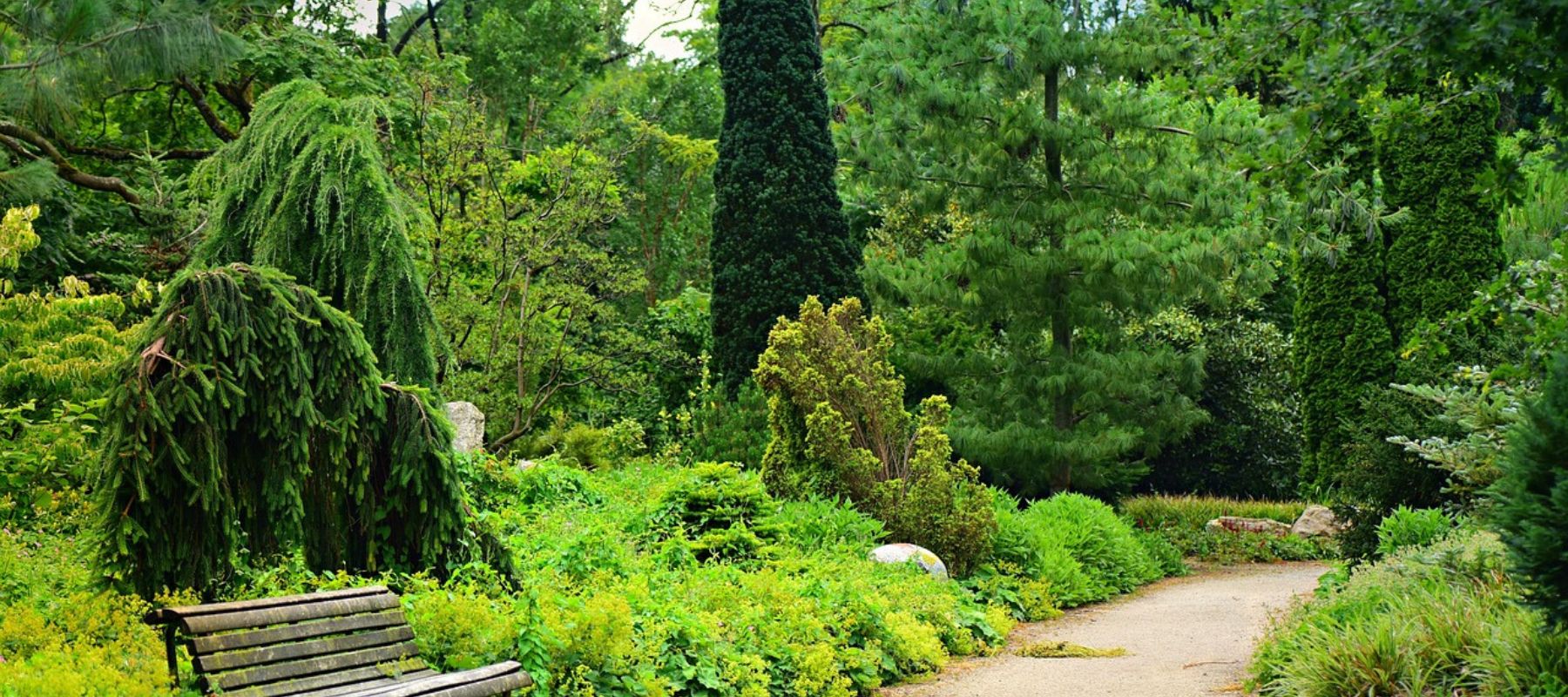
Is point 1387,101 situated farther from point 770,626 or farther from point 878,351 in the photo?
point 878,351

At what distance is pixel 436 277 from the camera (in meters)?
14.8

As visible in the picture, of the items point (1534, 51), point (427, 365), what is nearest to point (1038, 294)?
point (427, 365)

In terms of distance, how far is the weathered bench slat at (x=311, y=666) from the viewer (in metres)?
4.49

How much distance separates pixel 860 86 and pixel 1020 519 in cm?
606

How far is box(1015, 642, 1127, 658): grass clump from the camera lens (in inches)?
332

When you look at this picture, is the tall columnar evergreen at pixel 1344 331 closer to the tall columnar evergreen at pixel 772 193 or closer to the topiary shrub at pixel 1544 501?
the tall columnar evergreen at pixel 772 193

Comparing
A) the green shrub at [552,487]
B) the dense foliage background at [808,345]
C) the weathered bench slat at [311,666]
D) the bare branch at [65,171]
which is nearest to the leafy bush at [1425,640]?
the dense foliage background at [808,345]

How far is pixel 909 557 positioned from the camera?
1008 centimetres

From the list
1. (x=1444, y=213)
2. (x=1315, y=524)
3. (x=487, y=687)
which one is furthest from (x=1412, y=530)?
(x=1315, y=524)

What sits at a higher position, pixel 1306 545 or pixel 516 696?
pixel 516 696

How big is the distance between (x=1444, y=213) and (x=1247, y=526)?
15.4 ft

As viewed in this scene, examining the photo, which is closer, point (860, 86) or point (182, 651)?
point (182, 651)

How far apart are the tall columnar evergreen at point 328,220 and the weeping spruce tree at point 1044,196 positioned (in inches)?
295

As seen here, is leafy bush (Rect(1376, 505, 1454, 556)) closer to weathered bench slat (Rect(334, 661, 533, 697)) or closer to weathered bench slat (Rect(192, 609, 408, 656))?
weathered bench slat (Rect(334, 661, 533, 697))
